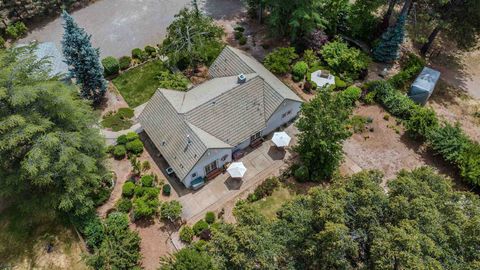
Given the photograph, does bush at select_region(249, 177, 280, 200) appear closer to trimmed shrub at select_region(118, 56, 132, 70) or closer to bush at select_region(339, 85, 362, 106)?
bush at select_region(339, 85, 362, 106)

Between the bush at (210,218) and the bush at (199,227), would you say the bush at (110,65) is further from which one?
the bush at (199,227)

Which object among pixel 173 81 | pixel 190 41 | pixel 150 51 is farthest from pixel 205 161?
pixel 150 51

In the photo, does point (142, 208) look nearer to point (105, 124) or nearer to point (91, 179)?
point (91, 179)

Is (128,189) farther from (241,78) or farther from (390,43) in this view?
(390,43)

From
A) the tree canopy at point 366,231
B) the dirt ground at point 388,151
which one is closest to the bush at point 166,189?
the tree canopy at point 366,231

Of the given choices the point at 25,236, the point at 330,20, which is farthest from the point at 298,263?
the point at 330,20

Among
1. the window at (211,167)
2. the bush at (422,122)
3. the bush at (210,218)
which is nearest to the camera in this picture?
the bush at (210,218)
